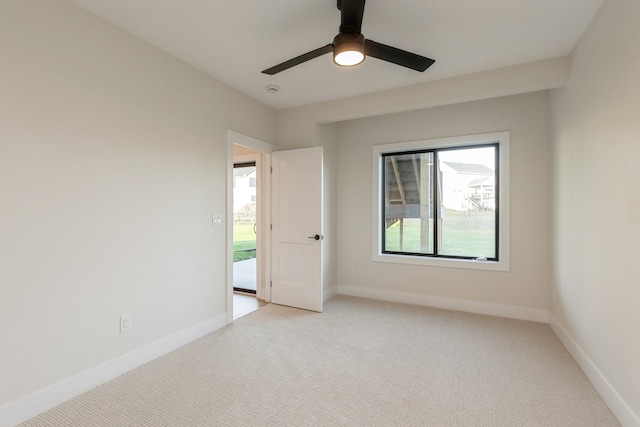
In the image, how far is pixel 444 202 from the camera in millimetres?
3885

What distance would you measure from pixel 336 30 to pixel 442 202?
258cm

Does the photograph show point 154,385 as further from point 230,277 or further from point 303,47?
point 303,47

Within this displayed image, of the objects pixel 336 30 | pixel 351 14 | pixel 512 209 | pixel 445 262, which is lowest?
pixel 445 262

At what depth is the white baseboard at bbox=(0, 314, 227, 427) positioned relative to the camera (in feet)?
5.52

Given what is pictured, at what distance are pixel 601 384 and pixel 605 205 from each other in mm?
1197

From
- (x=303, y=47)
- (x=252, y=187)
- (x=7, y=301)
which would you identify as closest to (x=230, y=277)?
(x=7, y=301)

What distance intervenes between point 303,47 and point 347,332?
8.89ft

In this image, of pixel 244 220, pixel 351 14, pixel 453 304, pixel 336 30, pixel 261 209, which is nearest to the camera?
pixel 351 14

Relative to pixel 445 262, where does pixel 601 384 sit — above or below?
below

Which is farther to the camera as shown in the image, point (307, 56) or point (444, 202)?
point (444, 202)

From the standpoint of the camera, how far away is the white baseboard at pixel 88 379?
168 cm

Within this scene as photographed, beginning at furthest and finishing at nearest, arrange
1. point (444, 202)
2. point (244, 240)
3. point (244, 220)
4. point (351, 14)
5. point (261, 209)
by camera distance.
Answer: point (244, 240) → point (244, 220) → point (261, 209) → point (444, 202) → point (351, 14)

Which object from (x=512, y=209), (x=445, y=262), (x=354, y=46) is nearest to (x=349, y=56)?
(x=354, y=46)

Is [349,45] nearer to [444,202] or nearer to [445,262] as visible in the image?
Answer: [444,202]
